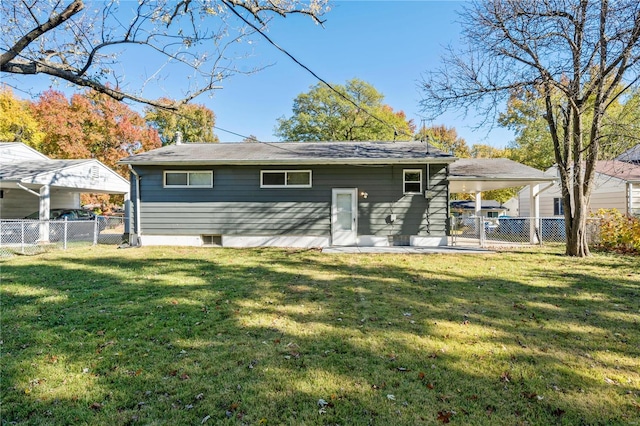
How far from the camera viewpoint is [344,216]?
1052 cm

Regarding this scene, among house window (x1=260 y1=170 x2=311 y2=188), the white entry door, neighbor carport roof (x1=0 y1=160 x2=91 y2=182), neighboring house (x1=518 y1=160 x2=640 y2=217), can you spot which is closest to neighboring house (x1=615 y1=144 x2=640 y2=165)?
neighboring house (x1=518 y1=160 x2=640 y2=217)

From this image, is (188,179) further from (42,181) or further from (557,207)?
(557,207)

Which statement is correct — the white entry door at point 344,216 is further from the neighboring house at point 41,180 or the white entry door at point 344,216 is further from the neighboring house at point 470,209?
the neighboring house at point 470,209

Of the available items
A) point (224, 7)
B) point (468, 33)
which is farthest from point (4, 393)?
point (468, 33)

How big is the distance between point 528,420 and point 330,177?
8.78 meters

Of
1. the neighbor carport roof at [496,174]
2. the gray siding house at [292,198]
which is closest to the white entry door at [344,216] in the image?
the gray siding house at [292,198]

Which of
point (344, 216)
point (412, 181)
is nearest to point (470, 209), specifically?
point (412, 181)

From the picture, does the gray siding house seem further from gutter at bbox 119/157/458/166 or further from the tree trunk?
the tree trunk

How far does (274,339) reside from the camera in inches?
134

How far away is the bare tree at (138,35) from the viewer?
4359mm

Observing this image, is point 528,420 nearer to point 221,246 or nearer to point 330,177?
point 330,177

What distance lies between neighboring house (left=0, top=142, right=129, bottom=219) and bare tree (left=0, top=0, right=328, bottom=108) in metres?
9.30

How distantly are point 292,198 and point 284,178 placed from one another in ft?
2.46

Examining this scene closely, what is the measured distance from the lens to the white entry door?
409 inches
